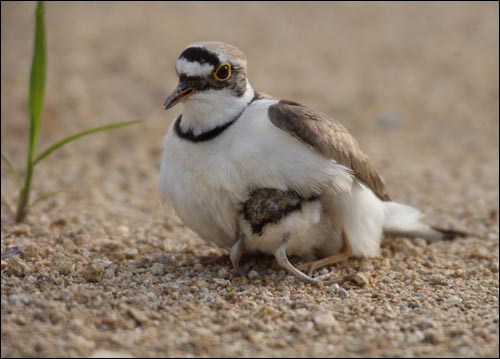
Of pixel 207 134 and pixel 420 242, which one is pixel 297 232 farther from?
pixel 420 242

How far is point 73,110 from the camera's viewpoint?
8.98 m

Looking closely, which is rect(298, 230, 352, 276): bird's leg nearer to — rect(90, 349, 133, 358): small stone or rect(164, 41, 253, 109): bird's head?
rect(164, 41, 253, 109): bird's head

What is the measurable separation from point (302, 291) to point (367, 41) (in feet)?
28.2

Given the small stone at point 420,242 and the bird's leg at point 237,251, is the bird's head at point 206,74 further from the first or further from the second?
the small stone at point 420,242

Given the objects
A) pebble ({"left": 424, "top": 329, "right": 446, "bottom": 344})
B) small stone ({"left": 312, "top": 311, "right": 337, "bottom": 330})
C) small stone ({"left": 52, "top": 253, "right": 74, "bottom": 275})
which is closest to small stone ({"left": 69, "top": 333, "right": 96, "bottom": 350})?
small stone ({"left": 52, "top": 253, "right": 74, "bottom": 275})

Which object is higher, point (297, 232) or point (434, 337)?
point (297, 232)

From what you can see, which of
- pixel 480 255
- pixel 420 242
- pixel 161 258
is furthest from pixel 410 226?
pixel 161 258

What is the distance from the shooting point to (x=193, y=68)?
14.8 feet

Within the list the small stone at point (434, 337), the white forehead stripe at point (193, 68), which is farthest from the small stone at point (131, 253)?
the small stone at point (434, 337)

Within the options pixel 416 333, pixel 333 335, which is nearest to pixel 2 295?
pixel 333 335

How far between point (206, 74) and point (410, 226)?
2145mm

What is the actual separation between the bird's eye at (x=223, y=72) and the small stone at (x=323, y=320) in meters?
1.57

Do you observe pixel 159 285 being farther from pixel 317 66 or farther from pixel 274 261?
pixel 317 66

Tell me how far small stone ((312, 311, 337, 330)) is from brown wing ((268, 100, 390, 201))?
107 centimetres
